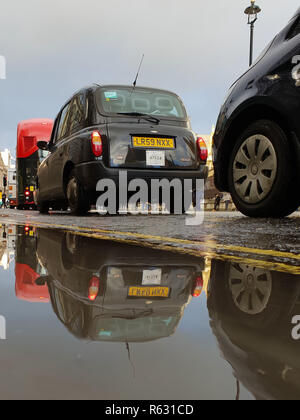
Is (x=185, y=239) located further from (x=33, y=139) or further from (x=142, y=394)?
(x=33, y=139)

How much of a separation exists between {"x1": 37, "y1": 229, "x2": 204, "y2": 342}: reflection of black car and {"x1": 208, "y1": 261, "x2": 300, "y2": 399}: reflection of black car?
0.12 meters

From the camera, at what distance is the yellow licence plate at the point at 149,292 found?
1.46m

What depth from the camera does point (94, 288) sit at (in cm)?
156

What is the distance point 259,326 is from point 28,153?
1958cm

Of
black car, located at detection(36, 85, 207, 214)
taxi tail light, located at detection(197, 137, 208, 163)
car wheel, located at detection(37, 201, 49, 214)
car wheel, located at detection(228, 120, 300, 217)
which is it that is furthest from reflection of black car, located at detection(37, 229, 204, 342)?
car wheel, located at detection(37, 201, 49, 214)

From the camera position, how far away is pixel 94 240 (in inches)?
130

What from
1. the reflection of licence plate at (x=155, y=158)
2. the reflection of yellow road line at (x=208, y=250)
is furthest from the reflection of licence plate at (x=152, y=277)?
the reflection of licence plate at (x=155, y=158)

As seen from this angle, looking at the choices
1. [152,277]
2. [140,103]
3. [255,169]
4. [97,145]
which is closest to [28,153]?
[140,103]

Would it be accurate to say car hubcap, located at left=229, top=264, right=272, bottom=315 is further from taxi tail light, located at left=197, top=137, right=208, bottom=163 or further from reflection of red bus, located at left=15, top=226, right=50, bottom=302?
taxi tail light, located at left=197, top=137, right=208, bottom=163

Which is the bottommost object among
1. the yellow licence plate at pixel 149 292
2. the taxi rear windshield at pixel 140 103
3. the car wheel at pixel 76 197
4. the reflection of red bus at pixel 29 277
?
the reflection of red bus at pixel 29 277

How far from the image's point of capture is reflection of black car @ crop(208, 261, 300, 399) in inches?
31.4

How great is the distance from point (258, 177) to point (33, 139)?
16.0 m

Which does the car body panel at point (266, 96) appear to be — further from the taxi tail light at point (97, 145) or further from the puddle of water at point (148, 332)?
the puddle of water at point (148, 332)
